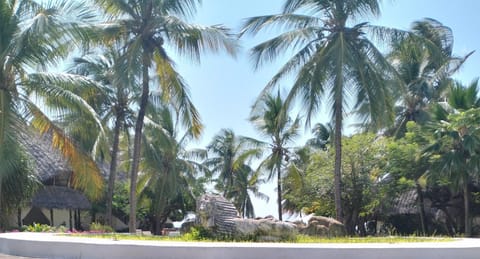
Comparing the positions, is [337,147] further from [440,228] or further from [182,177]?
[182,177]

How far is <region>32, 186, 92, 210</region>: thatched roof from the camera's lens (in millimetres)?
29473

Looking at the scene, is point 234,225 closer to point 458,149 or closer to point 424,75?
point 458,149

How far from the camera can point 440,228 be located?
2805 cm

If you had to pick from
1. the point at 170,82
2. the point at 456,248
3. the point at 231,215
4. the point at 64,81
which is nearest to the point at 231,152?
the point at 170,82

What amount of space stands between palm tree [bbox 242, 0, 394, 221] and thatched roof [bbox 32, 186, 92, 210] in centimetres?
1508

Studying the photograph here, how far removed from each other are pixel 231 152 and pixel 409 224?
50.0ft

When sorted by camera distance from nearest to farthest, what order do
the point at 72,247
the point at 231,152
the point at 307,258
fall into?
the point at 307,258, the point at 72,247, the point at 231,152

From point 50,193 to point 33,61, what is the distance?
646 inches

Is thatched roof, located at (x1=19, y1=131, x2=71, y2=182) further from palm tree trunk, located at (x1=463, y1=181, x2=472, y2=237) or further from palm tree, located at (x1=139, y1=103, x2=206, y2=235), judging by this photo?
palm tree trunk, located at (x1=463, y1=181, x2=472, y2=237)

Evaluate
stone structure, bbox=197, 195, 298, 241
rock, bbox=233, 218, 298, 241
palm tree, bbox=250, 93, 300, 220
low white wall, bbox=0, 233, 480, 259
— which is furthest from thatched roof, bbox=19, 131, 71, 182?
low white wall, bbox=0, 233, 480, 259

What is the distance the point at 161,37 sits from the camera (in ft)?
64.4

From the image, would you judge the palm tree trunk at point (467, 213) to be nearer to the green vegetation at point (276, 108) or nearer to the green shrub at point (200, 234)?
the green vegetation at point (276, 108)

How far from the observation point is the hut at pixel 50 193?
1153 inches

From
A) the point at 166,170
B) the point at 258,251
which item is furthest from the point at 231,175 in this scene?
the point at 258,251
